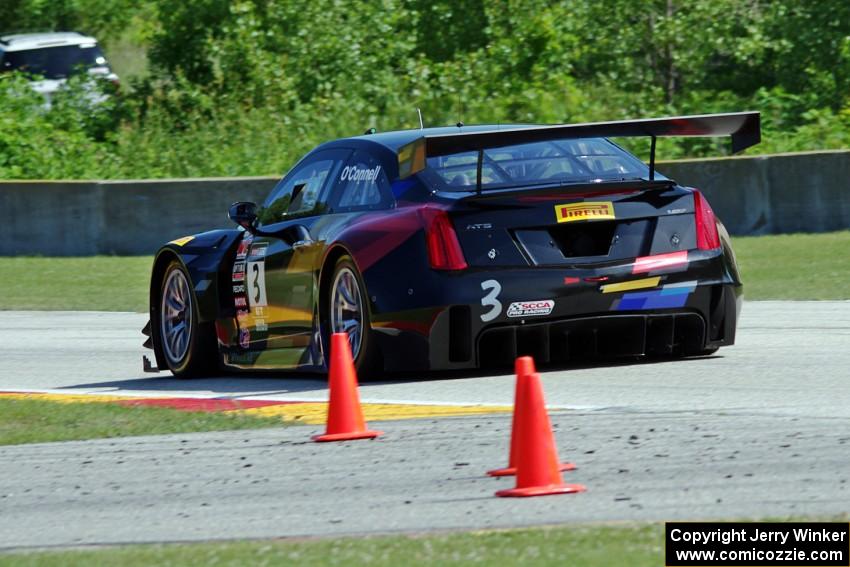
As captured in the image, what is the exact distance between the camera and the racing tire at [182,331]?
34.4ft

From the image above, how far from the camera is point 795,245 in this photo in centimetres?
1759

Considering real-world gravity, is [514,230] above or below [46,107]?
below

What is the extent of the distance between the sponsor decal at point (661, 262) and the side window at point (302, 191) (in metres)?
2.00

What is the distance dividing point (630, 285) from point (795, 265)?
25.8 ft

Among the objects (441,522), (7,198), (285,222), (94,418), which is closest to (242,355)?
(285,222)

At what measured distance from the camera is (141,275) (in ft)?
61.9

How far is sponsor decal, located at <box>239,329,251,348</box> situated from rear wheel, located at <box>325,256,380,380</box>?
103cm

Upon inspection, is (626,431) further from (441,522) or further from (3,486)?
(3,486)

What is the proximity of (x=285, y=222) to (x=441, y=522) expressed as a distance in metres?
4.81

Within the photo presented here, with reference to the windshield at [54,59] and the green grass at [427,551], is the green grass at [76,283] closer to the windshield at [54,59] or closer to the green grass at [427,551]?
the green grass at [427,551]

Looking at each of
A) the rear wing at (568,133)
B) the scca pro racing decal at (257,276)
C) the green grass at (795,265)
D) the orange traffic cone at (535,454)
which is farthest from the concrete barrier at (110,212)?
the orange traffic cone at (535,454)

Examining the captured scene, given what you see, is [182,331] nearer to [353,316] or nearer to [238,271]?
[238,271]

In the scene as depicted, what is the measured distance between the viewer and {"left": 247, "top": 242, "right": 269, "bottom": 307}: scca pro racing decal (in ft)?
32.7

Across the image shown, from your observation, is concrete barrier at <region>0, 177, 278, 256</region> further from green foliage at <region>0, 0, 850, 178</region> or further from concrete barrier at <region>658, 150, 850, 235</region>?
concrete barrier at <region>658, 150, 850, 235</region>
